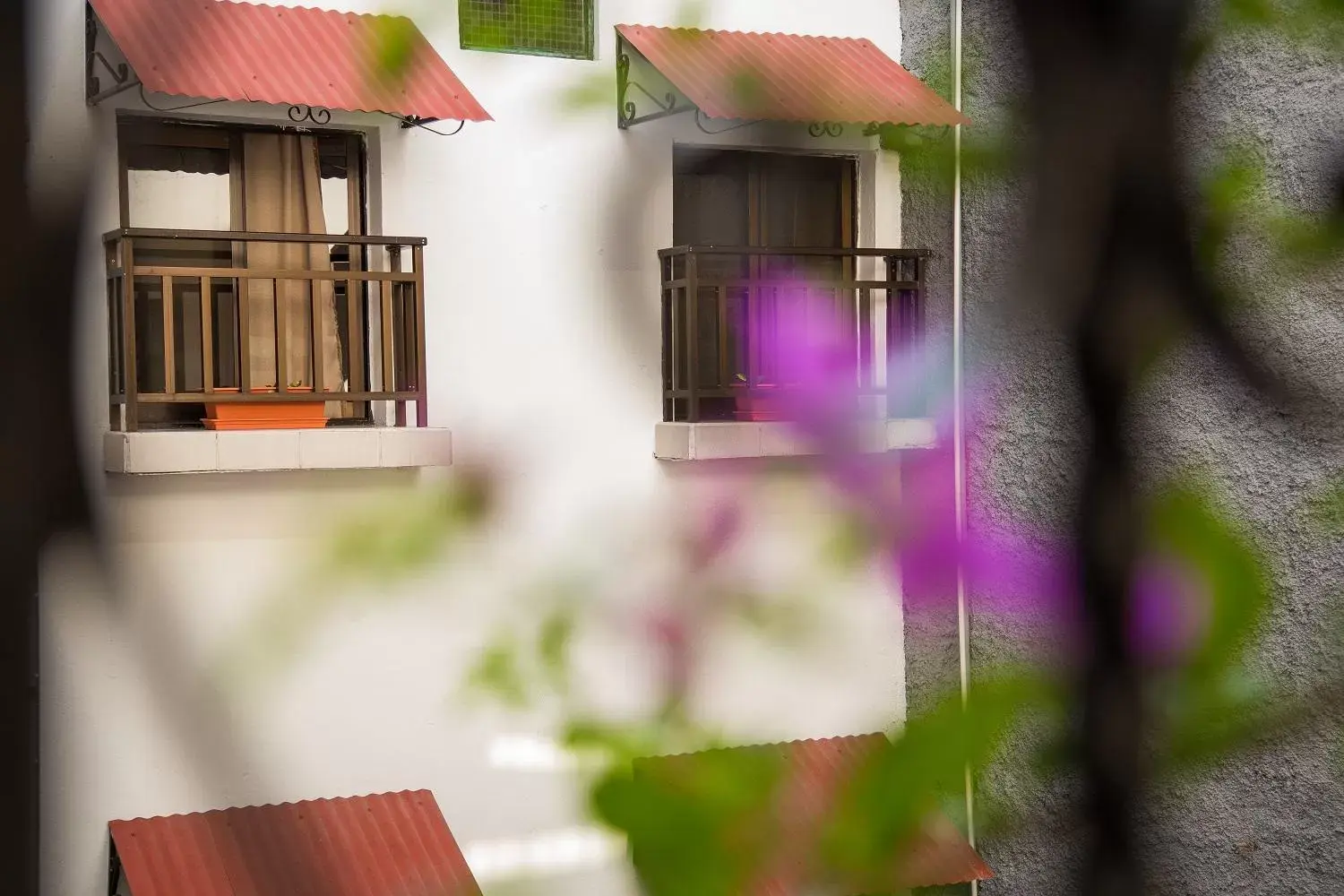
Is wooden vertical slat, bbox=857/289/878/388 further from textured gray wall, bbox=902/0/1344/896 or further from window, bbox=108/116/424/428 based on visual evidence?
window, bbox=108/116/424/428

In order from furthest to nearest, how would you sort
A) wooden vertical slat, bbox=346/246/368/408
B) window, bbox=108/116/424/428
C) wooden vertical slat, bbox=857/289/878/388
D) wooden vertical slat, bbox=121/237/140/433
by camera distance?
wooden vertical slat, bbox=346/246/368/408 < window, bbox=108/116/424/428 < wooden vertical slat, bbox=121/237/140/433 < wooden vertical slat, bbox=857/289/878/388

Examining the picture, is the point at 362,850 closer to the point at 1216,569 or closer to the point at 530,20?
the point at 530,20

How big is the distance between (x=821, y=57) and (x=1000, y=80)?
3.4 inches

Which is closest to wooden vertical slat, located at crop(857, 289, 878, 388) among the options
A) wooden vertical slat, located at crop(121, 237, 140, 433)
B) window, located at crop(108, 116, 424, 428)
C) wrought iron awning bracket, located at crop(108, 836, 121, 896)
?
wooden vertical slat, located at crop(121, 237, 140, 433)

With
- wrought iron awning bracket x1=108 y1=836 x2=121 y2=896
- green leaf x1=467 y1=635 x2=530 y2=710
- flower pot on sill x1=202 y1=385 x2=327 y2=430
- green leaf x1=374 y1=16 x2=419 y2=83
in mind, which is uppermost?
green leaf x1=374 y1=16 x2=419 y2=83

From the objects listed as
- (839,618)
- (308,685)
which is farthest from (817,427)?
(308,685)

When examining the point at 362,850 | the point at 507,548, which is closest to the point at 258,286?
the point at 362,850

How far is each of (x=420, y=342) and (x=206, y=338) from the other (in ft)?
0.97

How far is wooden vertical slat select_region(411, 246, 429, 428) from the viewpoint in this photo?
205cm

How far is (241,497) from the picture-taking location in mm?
2121

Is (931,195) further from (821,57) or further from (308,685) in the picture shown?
(308,685)

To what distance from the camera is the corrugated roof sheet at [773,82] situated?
173mm

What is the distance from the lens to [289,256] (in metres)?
2.07

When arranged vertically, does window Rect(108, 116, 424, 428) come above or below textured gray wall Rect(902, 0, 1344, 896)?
above
